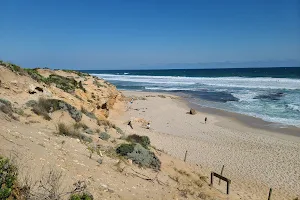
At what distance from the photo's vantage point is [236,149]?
62.0 ft

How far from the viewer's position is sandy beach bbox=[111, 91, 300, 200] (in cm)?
1386

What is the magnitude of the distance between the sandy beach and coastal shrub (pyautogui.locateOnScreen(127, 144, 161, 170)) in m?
2.96

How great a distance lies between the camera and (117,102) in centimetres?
3241

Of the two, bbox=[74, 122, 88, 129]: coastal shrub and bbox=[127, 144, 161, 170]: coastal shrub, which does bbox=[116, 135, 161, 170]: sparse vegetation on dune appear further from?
bbox=[74, 122, 88, 129]: coastal shrub

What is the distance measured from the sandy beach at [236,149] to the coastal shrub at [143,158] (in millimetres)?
2957

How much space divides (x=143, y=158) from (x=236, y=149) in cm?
939

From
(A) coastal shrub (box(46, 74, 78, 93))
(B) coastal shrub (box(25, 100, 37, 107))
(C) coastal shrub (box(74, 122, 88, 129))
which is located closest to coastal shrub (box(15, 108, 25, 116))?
(B) coastal shrub (box(25, 100, 37, 107))

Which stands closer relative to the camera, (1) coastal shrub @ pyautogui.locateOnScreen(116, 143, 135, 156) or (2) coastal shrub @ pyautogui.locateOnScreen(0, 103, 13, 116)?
(2) coastal shrub @ pyautogui.locateOnScreen(0, 103, 13, 116)

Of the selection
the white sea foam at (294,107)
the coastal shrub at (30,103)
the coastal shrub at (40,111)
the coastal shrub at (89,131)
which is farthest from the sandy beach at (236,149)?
the white sea foam at (294,107)

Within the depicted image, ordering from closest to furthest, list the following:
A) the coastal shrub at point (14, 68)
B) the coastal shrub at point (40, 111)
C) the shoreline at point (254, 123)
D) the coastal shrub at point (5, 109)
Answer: the coastal shrub at point (5, 109), the coastal shrub at point (40, 111), the coastal shrub at point (14, 68), the shoreline at point (254, 123)

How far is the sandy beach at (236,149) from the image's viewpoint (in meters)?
13.9

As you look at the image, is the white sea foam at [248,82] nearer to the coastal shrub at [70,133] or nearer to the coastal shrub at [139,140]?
the coastal shrub at [139,140]

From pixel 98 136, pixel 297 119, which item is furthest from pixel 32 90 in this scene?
pixel 297 119

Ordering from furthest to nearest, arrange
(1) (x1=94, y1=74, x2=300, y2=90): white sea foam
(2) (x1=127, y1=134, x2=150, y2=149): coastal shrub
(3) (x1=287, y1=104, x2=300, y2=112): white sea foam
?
(1) (x1=94, y1=74, x2=300, y2=90): white sea foam < (3) (x1=287, y1=104, x2=300, y2=112): white sea foam < (2) (x1=127, y1=134, x2=150, y2=149): coastal shrub
